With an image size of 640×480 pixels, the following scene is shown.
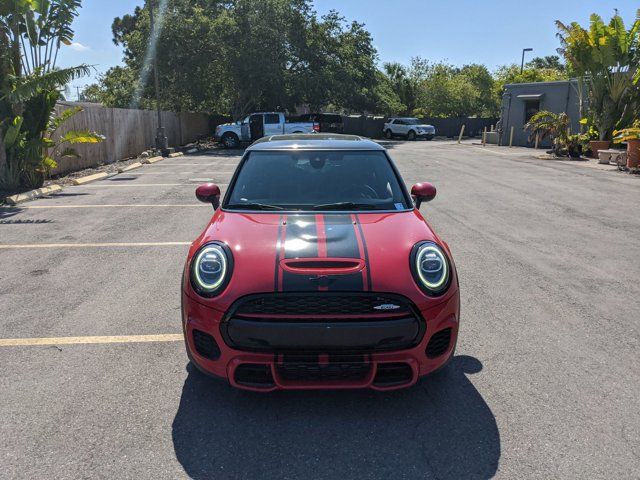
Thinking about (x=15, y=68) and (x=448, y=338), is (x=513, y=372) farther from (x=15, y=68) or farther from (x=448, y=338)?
(x=15, y=68)

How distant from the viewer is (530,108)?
3180cm

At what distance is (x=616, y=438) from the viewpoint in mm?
2979

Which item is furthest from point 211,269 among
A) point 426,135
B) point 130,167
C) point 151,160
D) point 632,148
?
point 426,135

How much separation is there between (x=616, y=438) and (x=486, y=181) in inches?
500

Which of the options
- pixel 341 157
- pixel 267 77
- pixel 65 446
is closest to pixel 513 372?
pixel 341 157

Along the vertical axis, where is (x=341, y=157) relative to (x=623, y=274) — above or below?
above

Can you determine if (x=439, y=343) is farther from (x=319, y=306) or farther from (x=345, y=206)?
(x=345, y=206)

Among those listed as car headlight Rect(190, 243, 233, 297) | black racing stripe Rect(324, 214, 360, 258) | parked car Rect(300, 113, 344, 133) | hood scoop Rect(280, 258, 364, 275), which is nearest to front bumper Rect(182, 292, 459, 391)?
car headlight Rect(190, 243, 233, 297)

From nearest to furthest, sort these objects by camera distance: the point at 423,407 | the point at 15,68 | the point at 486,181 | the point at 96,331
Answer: the point at 423,407 → the point at 96,331 → the point at 15,68 → the point at 486,181

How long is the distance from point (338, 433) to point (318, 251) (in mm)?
1085

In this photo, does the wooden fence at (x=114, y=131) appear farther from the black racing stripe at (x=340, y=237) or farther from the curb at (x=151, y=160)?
the black racing stripe at (x=340, y=237)

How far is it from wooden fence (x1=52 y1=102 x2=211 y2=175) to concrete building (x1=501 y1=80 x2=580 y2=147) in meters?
20.2

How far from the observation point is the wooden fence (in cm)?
1698

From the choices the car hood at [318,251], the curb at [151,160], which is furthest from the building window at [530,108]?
the car hood at [318,251]
